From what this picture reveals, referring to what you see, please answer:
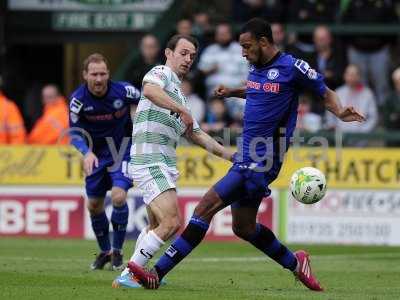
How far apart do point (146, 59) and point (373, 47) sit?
3802 millimetres

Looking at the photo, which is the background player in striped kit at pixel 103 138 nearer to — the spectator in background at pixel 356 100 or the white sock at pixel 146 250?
the white sock at pixel 146 250

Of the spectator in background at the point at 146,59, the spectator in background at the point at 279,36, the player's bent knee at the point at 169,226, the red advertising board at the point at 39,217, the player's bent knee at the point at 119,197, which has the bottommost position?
the red advertising board at the point at 39,217

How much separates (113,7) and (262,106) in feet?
38.2

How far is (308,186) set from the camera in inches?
432

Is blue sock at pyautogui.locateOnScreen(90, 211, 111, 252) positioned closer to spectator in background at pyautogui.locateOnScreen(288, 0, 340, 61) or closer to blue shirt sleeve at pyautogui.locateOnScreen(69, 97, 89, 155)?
blue shirt sleeve at pyautogui.locateOnScreen(69, 97, 89, 155)

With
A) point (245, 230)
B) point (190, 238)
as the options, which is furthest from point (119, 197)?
point (190, 238)

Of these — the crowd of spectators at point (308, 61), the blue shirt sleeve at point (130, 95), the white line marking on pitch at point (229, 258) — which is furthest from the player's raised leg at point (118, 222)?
the crowd of spectators at point (308, 61)

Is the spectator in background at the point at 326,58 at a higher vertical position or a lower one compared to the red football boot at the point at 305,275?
higher

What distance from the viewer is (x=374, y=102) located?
18953 mm

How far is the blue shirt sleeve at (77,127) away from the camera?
13297 millimetres

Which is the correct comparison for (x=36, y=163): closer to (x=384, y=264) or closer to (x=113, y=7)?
(x=113, y=7)

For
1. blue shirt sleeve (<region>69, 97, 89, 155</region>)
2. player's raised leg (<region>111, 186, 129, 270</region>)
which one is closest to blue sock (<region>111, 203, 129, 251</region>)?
player's raised leg (<region>111, 186, 129, 270</region>)

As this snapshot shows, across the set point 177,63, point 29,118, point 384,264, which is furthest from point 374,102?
point 177,63

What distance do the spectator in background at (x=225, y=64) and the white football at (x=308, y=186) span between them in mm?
8363
